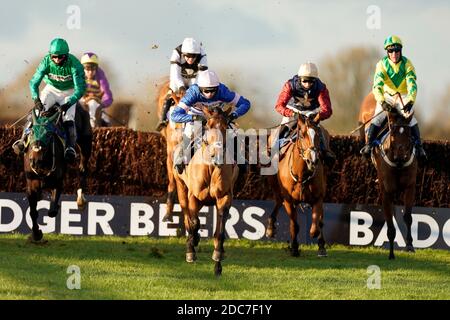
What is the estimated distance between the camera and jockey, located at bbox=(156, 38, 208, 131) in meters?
16.5

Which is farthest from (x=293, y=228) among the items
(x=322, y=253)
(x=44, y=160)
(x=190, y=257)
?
(x=44, y=160)

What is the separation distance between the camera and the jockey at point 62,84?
1562cm

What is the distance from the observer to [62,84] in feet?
52.5

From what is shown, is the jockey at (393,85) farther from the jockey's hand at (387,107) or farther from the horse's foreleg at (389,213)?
the horse's foreleg at (389,213)

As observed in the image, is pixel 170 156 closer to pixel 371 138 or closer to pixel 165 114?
pixel 165 114

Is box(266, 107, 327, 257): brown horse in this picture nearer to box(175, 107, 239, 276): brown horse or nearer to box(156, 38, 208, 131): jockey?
box(175, 107, 239, 276): brown horse

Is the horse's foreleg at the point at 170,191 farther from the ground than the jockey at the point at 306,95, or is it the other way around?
the jockey at the point at 306,95

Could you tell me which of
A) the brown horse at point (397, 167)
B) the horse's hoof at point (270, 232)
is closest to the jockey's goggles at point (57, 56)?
the horse's hoof at point (270, 232)

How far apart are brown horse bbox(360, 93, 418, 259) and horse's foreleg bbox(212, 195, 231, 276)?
11.8 ft

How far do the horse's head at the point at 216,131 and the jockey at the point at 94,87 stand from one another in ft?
26.9

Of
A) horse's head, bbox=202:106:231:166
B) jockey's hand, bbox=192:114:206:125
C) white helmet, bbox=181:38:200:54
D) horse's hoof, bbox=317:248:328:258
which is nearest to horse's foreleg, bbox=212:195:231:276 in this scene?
horse's head, bbox=202:106:231:166

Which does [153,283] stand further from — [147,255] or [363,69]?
[363,69]

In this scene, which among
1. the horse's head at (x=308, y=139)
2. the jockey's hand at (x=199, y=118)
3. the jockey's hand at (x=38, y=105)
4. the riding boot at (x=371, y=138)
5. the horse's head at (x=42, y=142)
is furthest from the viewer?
the riding boot at (x=371, y=138)
